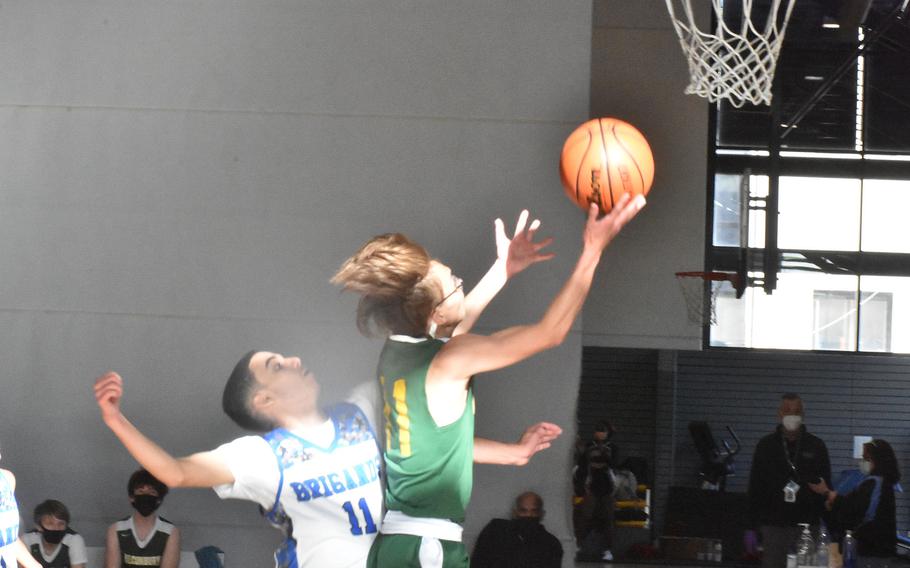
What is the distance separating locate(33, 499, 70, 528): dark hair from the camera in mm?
5492

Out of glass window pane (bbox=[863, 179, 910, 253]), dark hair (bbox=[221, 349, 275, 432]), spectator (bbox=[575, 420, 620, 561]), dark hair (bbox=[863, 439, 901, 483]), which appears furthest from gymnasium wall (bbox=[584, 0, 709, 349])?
dark hair (bbox=[221, 349, 275, 432])

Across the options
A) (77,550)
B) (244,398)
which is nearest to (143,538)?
(77,550)

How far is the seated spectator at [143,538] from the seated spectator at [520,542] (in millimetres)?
1505

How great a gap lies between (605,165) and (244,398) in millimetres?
1580

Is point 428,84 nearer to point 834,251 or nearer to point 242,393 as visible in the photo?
point 242,393

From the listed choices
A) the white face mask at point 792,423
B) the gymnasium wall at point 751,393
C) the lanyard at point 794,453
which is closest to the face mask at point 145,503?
the lanyard at point 794,453

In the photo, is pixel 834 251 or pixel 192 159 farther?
pixel 834 251

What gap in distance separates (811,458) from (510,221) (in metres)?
3.77

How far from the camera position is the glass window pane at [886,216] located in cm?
1425

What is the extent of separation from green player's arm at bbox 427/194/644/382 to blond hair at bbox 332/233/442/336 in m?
0.24

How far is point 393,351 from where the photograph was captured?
327 cm

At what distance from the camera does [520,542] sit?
5246mm

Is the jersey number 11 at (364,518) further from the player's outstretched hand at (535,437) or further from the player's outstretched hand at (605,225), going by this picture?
the player's outstretched hand at (605,225)

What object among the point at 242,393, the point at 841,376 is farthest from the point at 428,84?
the point at 841,376
